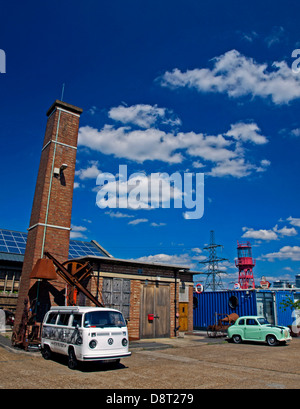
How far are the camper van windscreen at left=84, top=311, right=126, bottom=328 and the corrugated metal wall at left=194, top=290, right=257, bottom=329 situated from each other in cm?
1661

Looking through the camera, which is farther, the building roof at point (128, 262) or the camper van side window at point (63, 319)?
the building roof at point (128, 262)

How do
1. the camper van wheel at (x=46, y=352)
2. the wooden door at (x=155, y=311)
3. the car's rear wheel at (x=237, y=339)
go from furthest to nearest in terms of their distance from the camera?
the wooden door at (x=155, y=311), the car's rear wheel at (x=237, y=339), the camper van wheel at (x=46, y=352)

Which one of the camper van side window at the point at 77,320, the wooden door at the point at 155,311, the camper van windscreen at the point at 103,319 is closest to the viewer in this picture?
the camper van windscreen at the point at 103,319

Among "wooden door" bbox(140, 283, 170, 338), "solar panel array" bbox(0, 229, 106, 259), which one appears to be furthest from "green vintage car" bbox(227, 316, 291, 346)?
"solar panel array" bbox(0, 229, 106, 259)

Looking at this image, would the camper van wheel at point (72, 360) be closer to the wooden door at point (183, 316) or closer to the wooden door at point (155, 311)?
the wooden door at point (155, 311)

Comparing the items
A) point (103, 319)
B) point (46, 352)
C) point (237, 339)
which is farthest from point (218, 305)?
point (103, 319)

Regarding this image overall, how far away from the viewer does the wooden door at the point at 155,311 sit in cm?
1912

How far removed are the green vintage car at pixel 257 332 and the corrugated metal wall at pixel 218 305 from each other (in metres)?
6.14

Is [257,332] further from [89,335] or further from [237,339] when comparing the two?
[89,335]

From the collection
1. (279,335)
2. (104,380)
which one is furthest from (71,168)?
(279,335)

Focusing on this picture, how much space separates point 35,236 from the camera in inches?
647

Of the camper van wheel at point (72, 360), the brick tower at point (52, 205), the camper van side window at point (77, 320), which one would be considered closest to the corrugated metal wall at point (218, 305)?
the brick tower at point (52, 205)

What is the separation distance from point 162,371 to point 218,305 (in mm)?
17698
